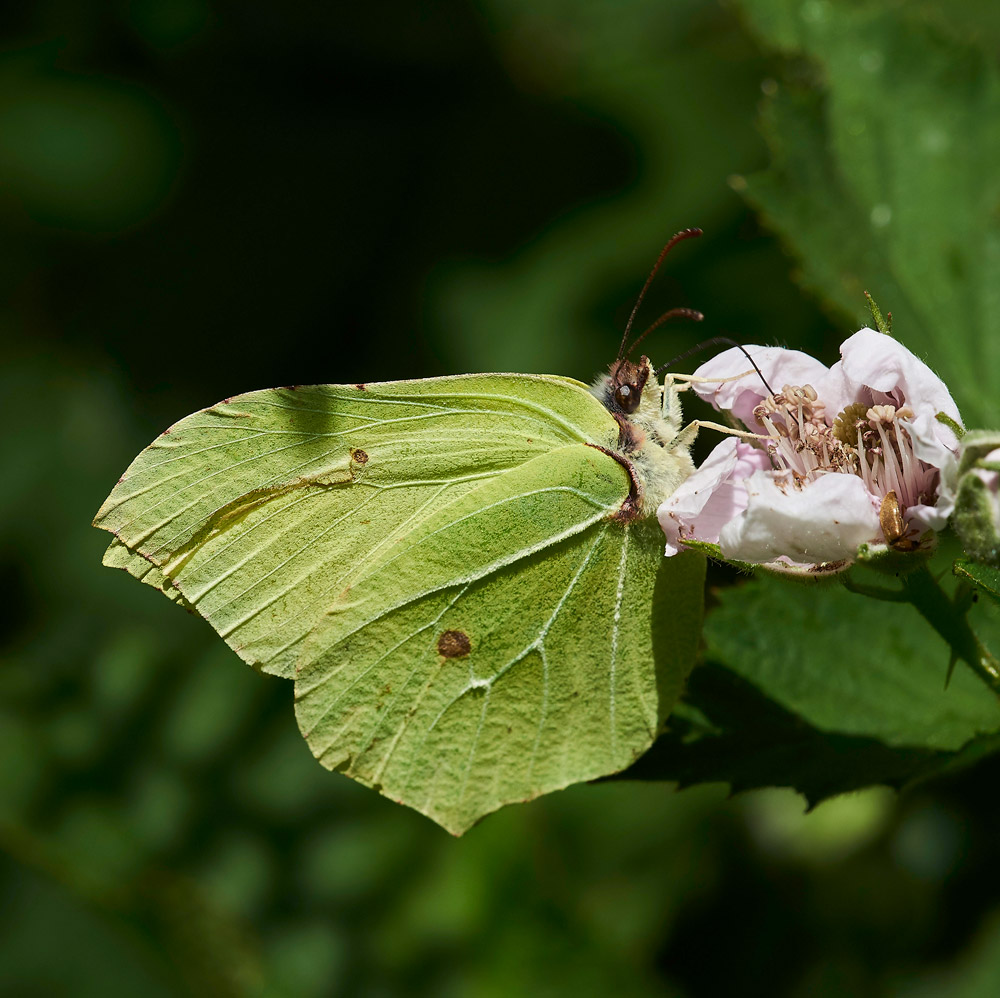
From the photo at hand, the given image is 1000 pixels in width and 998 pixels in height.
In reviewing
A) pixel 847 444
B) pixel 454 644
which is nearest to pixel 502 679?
pixel 454 644

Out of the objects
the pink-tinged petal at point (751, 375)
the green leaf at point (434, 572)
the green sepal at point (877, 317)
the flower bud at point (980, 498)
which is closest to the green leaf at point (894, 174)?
the pink-tinged petal at point (751, 375)

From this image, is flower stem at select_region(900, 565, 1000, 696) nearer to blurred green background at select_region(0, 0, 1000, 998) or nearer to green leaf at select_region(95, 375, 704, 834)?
green leaf at select_region(95, 375, 704, 834)

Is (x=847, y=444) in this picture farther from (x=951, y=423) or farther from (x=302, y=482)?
(x=302, y=482)

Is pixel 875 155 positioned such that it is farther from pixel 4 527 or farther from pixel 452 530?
pixel 4 527

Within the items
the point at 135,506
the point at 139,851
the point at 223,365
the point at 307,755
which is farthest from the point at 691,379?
the point at 223,365

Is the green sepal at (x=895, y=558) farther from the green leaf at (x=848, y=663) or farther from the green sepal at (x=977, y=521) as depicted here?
the green leaf at (x=848, y=663)
